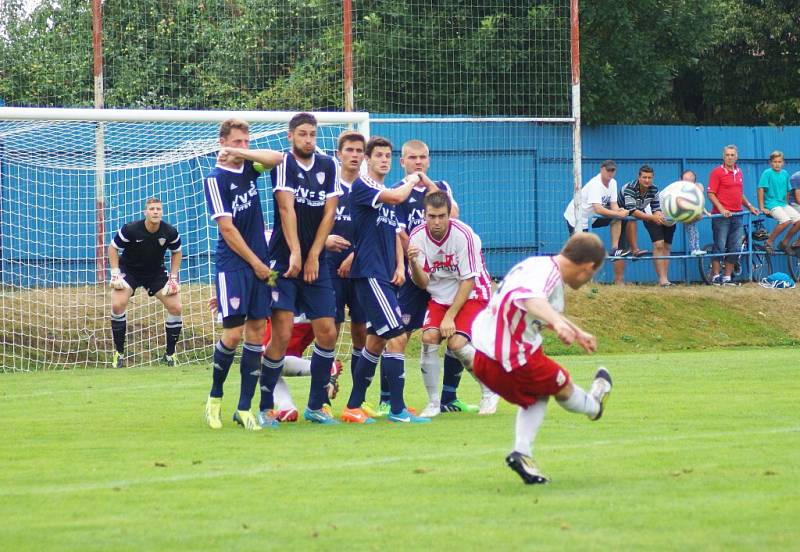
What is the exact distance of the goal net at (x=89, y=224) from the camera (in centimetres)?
1842

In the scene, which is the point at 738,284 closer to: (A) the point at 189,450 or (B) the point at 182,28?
(B) the point at 182,28

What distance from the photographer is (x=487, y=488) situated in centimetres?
721

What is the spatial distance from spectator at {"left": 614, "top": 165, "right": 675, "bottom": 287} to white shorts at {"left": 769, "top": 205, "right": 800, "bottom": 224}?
227cm

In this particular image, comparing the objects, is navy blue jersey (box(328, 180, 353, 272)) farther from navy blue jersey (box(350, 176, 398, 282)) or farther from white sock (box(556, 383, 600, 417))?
white sock (box(556, 383, 600, 417))

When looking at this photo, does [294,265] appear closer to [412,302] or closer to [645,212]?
[412,302]

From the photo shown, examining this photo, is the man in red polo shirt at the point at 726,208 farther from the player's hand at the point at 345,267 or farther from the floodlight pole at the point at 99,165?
the player's hand at the point at 345,267

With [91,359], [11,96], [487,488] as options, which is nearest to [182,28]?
[11,96]

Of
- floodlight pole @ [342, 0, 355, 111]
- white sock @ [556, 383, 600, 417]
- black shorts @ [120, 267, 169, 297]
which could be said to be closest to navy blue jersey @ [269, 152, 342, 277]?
white sock @ [556, 383, 600, 417]

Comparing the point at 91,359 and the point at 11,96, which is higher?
the point at 11,96

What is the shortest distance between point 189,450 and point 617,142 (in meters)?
18.2

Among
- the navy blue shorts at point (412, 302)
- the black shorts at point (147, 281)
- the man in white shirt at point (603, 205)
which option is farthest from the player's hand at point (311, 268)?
the man in white shirt at point (603, 205)

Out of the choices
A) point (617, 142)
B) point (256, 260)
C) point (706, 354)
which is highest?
point (617, 142)

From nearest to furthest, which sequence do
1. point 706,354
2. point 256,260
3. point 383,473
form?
point 383,473 → point 256,260 → point 706,354

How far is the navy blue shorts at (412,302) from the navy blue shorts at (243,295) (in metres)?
1.69
